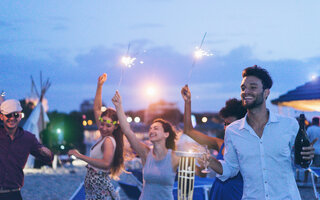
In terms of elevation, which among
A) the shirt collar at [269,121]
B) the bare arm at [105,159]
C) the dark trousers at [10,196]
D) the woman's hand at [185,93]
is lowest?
the dark trousers at [10,196]

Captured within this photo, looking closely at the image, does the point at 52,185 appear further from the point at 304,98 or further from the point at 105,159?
the point at 105,159

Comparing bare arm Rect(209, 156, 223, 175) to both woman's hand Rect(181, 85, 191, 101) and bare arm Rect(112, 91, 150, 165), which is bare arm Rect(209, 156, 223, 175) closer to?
woman's hand Rect(181, 85, 191, 101)

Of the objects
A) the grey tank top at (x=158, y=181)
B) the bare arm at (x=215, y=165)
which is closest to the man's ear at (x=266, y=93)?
the bare arm at (x=215, y=165)

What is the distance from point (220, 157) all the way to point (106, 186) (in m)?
1.46

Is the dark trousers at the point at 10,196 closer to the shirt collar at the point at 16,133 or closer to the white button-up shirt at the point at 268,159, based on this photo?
the shirt collar at the point at 16,133

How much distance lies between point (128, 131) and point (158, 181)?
71 centimetres

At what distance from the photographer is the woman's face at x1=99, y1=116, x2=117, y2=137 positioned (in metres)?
5.73

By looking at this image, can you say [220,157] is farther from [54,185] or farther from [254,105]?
[54,185]

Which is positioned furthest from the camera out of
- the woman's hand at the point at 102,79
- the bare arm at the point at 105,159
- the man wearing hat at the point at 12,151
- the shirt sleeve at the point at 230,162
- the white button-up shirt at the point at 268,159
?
the woman's hand at the point at 102,79

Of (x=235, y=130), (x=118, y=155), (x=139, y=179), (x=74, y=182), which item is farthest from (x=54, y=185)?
(x=235, y=130)

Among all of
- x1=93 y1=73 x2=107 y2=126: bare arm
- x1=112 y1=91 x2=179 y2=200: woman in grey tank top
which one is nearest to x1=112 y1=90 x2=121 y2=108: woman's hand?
x1=112 y1=91 x2=179 y2=200: woman in grey tank top

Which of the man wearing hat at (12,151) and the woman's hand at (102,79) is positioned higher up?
the woman's hand at (102,79)

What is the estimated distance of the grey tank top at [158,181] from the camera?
17.2 ft

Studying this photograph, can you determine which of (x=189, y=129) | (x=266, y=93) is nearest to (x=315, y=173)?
(x=189, y=129)
